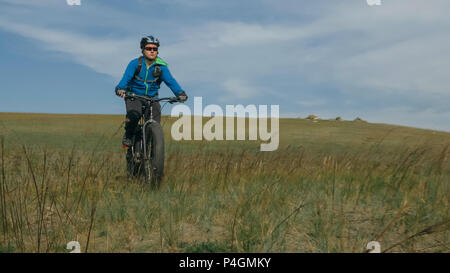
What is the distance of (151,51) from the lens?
6109 mm

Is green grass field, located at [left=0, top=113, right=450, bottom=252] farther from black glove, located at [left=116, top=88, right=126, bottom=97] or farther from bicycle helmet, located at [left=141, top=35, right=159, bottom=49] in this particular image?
bicycle helmet, located at [left=141, top=35, right=159, bottom=49]

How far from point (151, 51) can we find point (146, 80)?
53 cm

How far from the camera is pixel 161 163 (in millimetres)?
5562

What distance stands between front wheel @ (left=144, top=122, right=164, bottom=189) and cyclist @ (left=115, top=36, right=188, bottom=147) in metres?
0.43

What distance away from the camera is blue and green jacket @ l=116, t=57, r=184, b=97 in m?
6.31

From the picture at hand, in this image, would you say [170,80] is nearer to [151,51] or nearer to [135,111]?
[151,51]

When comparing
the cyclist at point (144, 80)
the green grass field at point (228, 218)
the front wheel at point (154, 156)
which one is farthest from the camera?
the cyclist at point (144, 80)

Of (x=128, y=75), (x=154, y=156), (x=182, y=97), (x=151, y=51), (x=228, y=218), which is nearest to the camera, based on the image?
(x=228, y=218)

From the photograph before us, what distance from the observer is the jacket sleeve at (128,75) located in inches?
245

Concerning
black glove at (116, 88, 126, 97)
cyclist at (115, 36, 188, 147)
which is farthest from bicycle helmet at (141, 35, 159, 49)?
black glove at (116, 88, 126, 97)

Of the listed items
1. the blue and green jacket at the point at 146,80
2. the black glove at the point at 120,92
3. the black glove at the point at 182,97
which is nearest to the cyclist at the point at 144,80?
the blue and green jacket at the point at 146,80

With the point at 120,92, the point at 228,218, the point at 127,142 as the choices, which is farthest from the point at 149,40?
the point at 228,218

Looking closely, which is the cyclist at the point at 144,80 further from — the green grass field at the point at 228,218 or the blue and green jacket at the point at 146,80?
the green grass field at the point at 228,218

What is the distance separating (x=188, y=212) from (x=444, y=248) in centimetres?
246
